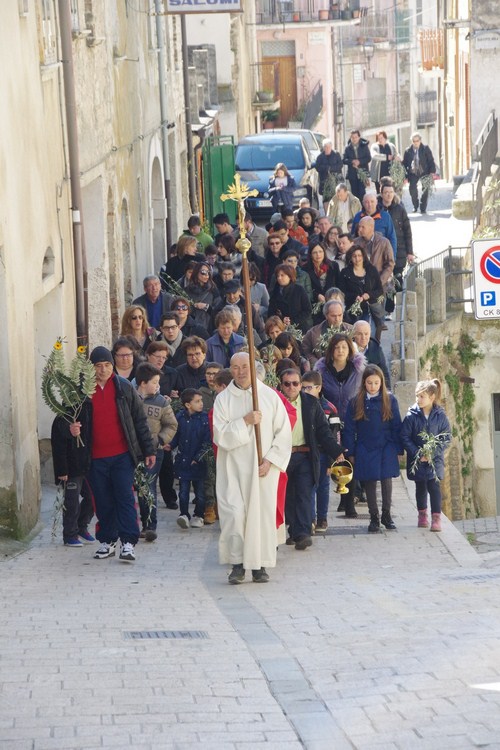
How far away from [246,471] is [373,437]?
2199mm

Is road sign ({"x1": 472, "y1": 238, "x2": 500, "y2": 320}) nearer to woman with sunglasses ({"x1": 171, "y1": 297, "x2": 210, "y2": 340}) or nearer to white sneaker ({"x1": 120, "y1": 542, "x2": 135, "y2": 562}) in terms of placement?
woman with sunglasses ({"x1": 171, "y1": 297, "x2": 210, "y2": 340})

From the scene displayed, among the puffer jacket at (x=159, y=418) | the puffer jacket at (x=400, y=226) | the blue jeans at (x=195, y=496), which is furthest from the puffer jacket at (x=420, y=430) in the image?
the puffer jacket at (x=400, y=226)

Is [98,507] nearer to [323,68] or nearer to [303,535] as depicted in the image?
[303,535]

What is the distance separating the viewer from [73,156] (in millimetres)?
16219

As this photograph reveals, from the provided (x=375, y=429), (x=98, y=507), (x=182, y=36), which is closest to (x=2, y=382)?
(x=98, y=507)

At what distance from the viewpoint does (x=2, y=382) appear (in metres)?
12.8

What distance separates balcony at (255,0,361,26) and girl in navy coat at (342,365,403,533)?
46.4m

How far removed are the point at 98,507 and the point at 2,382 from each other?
129cm

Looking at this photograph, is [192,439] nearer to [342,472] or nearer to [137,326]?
[342,472]

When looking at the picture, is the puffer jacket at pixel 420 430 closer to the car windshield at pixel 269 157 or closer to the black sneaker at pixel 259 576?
the black sneaker at pixel 259 576

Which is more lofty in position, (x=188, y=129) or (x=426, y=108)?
(x=188, y=129)

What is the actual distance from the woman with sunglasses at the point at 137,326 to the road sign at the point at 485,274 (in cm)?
321

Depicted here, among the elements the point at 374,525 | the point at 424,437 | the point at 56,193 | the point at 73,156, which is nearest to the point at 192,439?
the point at 374,525

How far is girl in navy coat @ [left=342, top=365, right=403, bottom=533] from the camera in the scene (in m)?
13.5
